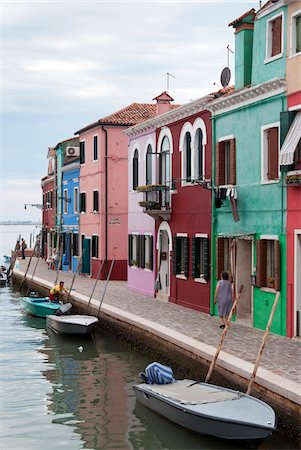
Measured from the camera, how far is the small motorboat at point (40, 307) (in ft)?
86.9

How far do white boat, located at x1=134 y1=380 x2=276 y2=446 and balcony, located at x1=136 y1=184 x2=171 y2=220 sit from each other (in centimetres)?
1149

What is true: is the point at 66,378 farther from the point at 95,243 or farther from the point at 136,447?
the point at 95,243

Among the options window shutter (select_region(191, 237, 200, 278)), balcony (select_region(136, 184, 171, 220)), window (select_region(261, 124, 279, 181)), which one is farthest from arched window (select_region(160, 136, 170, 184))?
window (select_region(261, 124, 279, 181))

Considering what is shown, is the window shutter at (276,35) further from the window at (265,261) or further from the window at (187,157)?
the window at (187,157)

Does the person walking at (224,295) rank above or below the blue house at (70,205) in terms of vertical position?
below

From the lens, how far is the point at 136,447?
1210 centimetres

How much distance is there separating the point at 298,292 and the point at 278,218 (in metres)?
1.84

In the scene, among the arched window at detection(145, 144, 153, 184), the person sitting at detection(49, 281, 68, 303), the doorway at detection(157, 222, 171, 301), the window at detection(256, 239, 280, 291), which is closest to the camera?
the window at detection(256, 239, 280, 291)

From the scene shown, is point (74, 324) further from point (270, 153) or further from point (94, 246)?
point (94, 246)

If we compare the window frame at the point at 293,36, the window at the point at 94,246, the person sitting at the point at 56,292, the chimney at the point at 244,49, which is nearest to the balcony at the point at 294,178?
the window frame at the point at 293,36

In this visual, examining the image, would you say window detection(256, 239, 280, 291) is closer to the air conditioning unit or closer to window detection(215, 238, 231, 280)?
window detection(215, 238, 231, 280)

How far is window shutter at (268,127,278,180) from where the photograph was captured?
58.5 ft

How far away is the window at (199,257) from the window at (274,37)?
5994mm

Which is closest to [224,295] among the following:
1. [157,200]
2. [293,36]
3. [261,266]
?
[261,266]
